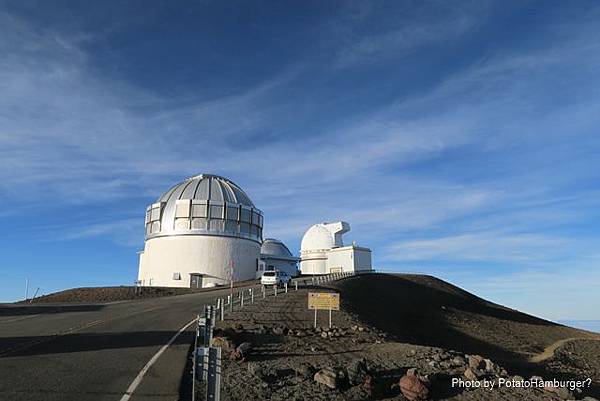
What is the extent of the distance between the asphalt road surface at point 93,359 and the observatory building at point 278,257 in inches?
1903

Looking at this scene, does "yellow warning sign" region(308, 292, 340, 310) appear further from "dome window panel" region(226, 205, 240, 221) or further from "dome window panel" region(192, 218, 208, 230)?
"dome window panel" region(226, 205, 240, 221)

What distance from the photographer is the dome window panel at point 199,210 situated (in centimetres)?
5256

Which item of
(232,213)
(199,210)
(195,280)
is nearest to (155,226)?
(199,210)

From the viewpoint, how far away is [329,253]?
235ft

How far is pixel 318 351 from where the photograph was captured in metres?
14.7

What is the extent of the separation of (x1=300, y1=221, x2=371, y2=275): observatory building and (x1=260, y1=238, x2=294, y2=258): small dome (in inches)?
155

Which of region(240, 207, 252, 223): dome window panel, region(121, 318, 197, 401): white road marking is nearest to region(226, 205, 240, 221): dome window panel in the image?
region(240, 207, 252, 223): dome window panel

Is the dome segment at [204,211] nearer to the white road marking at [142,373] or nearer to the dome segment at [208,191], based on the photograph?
the dome segment at [208,191]

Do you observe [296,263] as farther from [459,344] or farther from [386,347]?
[386,347]

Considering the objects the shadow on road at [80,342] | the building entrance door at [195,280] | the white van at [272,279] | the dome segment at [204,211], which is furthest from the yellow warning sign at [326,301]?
the dome segment at [204,211]

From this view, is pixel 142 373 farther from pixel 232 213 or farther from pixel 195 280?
pixel 232 213

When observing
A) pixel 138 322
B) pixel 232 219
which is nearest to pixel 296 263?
pixel 232 219

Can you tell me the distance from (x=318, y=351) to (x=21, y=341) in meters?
9.08

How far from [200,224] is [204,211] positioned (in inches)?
59.5
